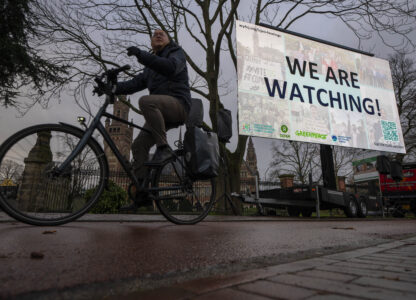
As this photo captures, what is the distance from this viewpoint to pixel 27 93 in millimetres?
11484

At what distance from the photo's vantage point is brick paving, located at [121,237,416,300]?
78cm

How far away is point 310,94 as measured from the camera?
31.2 ft

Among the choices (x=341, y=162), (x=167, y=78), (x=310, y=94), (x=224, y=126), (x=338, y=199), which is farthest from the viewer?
(x=341, y=162)

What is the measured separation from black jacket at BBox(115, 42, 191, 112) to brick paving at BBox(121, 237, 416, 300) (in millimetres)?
1958

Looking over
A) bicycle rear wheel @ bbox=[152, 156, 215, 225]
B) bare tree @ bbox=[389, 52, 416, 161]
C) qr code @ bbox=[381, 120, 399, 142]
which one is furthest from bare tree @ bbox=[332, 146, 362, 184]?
bicycle rear wheel @ bbox=[152, 156, 215, 225]

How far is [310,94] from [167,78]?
25.8 feet

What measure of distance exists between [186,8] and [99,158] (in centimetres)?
1024

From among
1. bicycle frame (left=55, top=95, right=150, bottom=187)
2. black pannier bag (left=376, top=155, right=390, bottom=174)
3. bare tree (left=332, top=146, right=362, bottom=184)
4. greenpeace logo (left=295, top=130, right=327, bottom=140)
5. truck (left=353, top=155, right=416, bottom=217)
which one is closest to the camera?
bicycle frame (left=55, top=95, right=150, bottom=187)

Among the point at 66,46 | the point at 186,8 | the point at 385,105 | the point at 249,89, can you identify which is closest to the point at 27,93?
the point at 66,46

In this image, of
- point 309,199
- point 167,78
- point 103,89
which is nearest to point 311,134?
point 309,199

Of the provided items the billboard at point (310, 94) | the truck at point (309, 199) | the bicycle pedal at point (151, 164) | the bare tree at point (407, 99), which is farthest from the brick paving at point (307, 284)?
the bare tree at point (407, 99)

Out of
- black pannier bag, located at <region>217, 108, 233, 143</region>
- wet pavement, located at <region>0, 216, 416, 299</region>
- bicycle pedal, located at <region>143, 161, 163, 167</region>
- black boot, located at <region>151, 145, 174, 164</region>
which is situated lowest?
wet pavement, located at <region>0, 216, 416, 299</region>

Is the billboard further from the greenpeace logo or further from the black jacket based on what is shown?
the black jacket

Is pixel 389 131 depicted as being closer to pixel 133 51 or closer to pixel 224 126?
pixel 224 126
